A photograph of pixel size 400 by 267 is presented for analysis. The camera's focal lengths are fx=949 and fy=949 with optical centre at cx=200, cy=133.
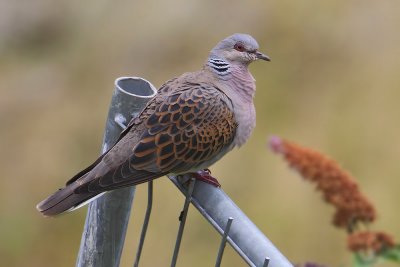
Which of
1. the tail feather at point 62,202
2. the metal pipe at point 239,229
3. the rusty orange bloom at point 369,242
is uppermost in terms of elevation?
the rusty orange bloom at point 369,242

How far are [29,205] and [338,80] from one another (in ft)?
7.17

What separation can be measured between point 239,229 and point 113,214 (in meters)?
0.58

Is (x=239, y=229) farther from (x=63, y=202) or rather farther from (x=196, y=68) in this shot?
(x=196, y=68)

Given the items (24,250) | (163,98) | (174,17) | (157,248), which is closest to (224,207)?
(163,98)

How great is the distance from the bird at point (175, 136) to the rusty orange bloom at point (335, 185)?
0.68 ft

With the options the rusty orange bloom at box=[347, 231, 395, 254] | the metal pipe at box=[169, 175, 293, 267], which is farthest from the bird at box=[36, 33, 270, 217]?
the rusty orange bloom at box=[347, 231, 395, 254]

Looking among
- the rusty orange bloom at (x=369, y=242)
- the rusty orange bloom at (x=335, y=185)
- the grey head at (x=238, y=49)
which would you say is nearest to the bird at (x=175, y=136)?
the grey head at (x=238, y=49)

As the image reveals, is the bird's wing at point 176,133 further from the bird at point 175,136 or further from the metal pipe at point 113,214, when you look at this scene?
the metal pipe at point 113,214

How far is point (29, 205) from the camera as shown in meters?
5.89

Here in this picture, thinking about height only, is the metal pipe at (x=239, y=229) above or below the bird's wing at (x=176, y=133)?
below

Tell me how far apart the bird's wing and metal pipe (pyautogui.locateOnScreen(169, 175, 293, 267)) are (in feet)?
1.69

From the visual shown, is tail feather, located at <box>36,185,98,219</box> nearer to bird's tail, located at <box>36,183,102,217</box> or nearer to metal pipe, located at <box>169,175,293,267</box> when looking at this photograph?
bird's tail, located at <box>36,183,102,217</box>

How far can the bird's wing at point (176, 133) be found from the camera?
287 centimetres

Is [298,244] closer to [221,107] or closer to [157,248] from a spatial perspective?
[157,248]
